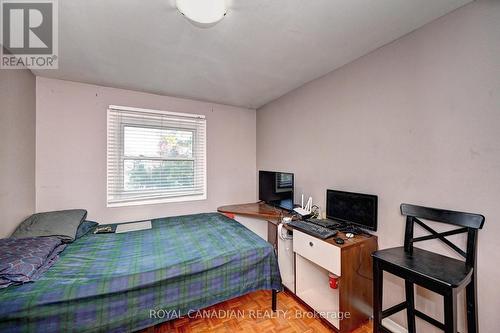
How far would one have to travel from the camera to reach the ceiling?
1286 millimetres

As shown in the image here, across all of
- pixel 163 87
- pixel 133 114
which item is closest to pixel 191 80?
pixel 163 87

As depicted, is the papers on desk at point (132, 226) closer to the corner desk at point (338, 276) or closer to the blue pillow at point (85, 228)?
the blue pillow at point (85, 228)

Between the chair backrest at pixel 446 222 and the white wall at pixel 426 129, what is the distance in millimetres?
67

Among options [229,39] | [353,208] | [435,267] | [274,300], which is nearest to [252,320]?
[274,300]

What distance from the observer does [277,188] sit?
2.80m

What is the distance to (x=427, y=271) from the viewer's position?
3.91 feet

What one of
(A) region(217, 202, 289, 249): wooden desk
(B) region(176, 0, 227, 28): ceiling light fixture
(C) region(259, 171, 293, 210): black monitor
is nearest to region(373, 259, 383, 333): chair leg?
(A) region(217, 202, 289, 249): wooden desk

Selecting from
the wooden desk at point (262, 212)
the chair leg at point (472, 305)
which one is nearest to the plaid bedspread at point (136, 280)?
the wooden desk at point (262, 212)

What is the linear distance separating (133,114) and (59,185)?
3.77ft

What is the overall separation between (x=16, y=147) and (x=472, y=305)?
3.60 metres

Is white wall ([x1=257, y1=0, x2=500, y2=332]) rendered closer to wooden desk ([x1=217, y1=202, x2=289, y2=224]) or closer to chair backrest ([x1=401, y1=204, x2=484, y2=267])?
chair backrest ([x1=401, y1=204, x2=484, y2=267])

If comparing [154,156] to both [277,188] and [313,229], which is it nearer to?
[277,188]

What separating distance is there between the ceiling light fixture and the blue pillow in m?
2.23

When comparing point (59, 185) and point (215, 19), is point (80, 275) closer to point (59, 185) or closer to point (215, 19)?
point (59, 185)
